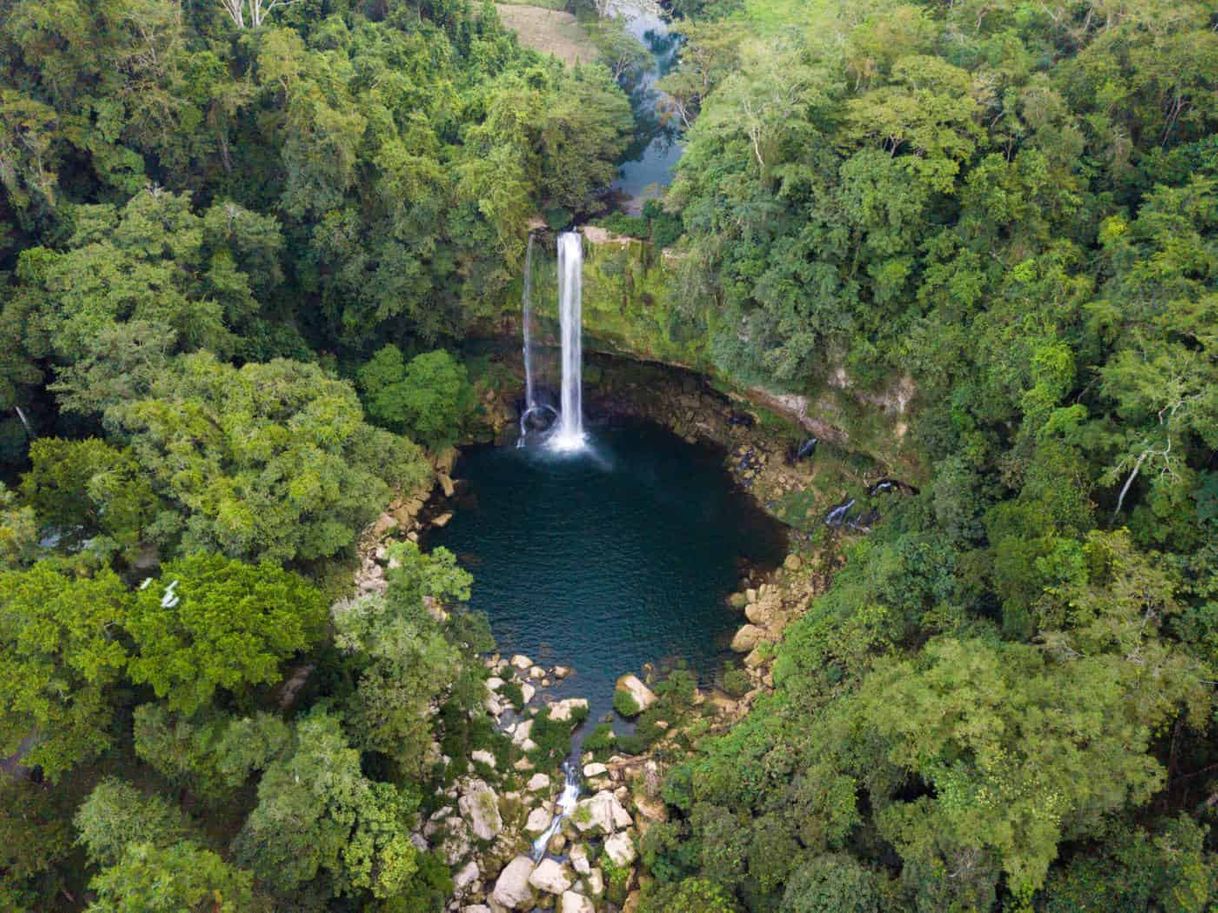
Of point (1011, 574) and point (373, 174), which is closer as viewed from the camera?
point (1011, 574)

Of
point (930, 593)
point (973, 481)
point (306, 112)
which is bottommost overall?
point (930, 593)

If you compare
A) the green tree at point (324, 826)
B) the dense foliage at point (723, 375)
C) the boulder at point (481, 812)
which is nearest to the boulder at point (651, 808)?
the dense foliage at point (723, 375)

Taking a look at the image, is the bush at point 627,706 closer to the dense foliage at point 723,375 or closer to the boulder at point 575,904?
the dense foliage at point 723,375

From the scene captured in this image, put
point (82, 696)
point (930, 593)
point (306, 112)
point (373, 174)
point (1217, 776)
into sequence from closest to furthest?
1. point (1217, 776)
2. point (82, 696)
3. point (930, 593)
4. point (306, 112)
5. point (373, 174)

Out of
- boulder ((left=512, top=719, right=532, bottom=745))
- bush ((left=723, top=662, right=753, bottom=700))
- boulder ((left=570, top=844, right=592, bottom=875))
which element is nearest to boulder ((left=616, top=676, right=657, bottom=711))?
bush ((left=723, top=662, right=753, bottom=700))

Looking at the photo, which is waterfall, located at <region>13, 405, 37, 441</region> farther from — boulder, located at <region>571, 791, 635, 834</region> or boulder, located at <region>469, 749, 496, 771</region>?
boulder, located at <region>571, 791, 635, 834</region>

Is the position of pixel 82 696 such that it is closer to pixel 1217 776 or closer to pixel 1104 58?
pixel 1217 776

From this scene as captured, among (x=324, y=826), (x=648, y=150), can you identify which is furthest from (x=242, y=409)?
(x=648, y=150)

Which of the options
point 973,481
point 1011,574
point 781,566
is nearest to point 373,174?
point 781,566
